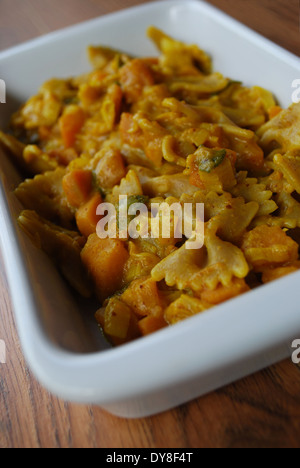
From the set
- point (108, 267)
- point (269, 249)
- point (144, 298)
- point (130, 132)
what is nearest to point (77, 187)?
point (130, 132)

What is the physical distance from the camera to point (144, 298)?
3.67 feet

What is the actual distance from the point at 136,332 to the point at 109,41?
1285mm

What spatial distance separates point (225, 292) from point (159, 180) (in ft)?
1.40

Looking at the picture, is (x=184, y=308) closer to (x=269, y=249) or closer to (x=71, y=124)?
(x=269, y=249)

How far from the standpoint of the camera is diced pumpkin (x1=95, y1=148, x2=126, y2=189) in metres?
1.45

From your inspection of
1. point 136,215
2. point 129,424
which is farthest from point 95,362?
point 136,215

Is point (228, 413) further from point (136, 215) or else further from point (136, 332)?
point (136, 215)

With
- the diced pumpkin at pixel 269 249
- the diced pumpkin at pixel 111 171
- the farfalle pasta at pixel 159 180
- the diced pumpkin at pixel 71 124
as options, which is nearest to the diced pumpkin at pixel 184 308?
the farfalle pasta at pixel 159 180

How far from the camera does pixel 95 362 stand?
2.72 feet

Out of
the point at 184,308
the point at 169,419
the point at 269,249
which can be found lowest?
the point at 169,419

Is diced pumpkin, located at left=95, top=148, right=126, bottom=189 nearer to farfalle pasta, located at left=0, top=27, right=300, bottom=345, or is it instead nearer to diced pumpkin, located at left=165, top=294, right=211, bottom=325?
farfalle pasta, located at left=0, top=27, right=300, bottom=345

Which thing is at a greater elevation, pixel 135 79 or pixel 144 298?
pixel 135 79

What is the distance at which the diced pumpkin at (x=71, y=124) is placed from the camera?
5.64ft

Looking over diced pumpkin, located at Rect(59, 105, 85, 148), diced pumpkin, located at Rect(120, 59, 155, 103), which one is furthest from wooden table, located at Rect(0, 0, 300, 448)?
diced pumpkin, located at Rect(120, 59, 155, 103)
